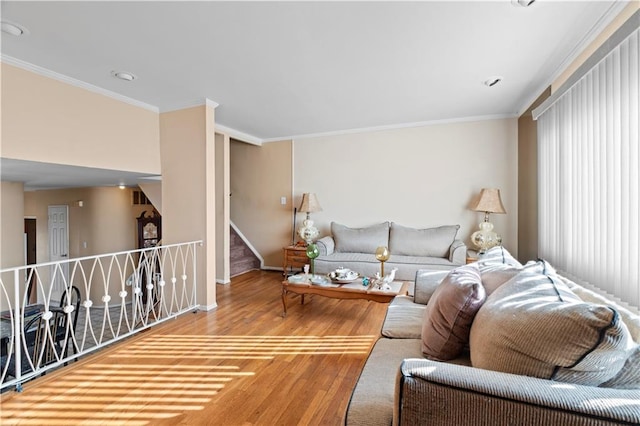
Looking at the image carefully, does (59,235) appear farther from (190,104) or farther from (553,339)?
(553,339)

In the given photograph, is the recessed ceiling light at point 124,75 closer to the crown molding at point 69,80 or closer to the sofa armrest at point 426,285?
the crown molding at point 69,80

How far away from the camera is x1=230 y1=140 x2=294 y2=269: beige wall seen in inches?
214

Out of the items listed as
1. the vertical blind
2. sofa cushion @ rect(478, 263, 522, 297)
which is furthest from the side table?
sofa cushion @ rect(478, 263, 522, 297)

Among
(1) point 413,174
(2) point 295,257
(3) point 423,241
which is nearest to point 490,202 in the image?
(3) point 423,241

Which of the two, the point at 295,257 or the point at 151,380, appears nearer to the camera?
the point at 151,380

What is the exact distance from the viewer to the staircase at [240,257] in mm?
5230

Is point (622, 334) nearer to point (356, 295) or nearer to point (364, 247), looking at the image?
point (356, 295)

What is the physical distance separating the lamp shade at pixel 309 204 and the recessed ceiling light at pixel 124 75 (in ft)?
9.25

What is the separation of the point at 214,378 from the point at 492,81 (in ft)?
11.7

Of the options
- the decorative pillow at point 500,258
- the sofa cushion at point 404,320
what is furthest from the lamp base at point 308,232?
the decorative pillow at point 500,258

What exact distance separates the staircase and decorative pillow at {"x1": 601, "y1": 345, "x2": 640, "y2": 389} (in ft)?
16.0

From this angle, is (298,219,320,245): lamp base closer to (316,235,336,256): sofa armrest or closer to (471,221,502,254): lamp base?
(316,235,336,256): sofa armrest

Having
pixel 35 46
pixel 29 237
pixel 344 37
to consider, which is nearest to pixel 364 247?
pixel 344 37

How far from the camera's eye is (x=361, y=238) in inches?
181
